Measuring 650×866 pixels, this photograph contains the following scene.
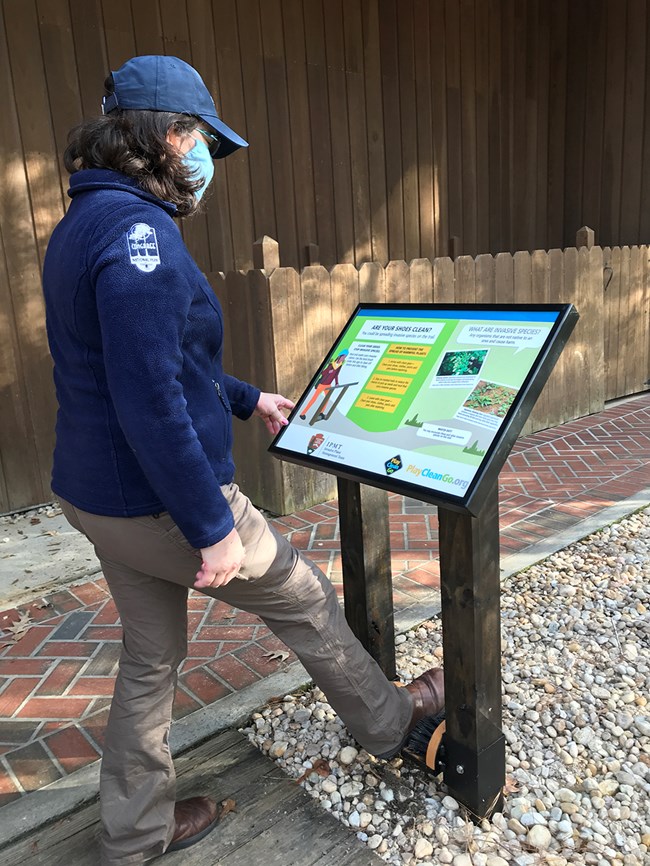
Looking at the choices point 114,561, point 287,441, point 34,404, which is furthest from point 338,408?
point 34,404

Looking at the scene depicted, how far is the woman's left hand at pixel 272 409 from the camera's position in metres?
2.42

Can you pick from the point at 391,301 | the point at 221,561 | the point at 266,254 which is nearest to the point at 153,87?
the point at 221,561

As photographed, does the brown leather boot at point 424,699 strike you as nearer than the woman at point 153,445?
No

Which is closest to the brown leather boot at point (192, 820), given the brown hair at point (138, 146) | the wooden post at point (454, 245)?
the brown hair at point (138, 146)

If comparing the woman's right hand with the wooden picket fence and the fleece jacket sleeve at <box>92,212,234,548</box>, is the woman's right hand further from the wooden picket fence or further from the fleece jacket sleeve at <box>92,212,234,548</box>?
the wooden picket fence

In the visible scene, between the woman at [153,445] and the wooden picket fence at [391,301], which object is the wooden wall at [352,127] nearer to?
the wooden picket fence at [391,301]

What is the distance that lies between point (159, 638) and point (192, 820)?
24.9 inches

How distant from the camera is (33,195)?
484 cm

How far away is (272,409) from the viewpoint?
2445 millimetres

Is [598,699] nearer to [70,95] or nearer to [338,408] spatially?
[338,408]

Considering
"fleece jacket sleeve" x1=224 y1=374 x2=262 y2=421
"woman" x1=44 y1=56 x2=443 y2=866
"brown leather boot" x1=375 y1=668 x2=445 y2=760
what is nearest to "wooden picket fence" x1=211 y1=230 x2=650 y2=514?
"fleece jacket sleeve" x1=224 y1=374 x2=262 y2=421

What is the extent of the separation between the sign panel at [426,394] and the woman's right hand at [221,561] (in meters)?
0.51

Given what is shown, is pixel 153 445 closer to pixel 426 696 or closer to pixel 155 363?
pixel 155 363

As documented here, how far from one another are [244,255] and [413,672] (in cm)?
422
